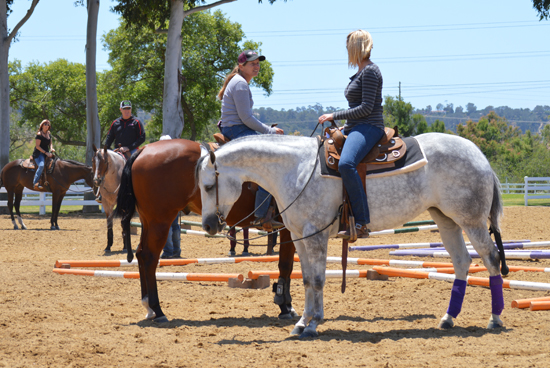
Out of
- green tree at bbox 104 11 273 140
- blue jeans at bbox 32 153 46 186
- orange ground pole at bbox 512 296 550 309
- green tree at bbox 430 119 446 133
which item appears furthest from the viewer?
green tree at bbox 430 119 446 133

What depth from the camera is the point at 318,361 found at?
414 cm

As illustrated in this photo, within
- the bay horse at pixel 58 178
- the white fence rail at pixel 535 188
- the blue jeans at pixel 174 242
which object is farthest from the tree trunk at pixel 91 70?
the white fence rail at pixel 535 188

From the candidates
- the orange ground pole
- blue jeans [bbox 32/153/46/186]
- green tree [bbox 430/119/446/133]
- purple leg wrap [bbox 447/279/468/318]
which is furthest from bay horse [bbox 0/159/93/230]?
green tree [bbox 430/119/446/133]

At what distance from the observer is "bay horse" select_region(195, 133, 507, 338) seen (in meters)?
4.99

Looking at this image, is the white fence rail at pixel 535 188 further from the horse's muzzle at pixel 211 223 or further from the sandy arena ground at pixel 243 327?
the horse's muzzle at pixel 211 223

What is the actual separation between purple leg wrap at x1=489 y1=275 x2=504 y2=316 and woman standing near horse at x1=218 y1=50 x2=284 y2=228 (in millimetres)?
2213

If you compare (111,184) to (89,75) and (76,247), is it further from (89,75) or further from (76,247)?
(89,75)

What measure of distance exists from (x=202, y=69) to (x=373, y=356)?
1179 inches

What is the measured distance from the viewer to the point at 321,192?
5.03 meters

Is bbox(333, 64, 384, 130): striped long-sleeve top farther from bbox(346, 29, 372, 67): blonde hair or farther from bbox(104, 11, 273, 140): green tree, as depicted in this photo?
bbox(104, 11, 273, 140): green tree

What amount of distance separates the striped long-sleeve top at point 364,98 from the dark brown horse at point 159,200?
1647 millimetres

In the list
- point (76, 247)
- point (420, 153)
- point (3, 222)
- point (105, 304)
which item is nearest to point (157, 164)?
point (105, 304)

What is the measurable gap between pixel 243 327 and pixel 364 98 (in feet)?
8.57

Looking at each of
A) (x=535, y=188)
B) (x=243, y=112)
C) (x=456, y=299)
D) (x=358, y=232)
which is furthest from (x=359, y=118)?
(x=535, y=188)
